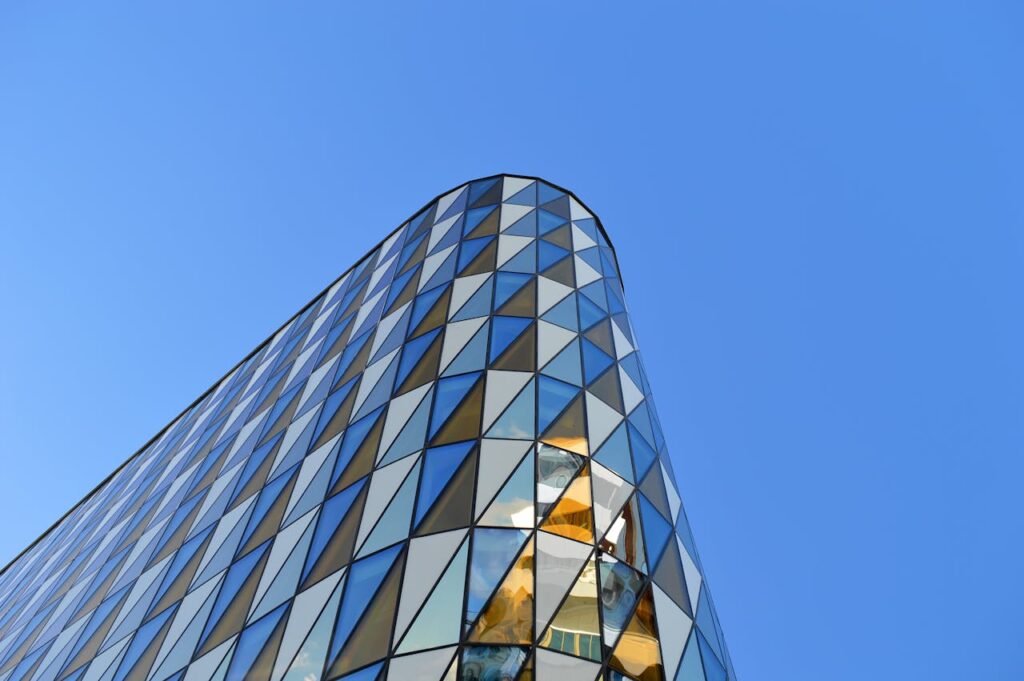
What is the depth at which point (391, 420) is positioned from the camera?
520 inches

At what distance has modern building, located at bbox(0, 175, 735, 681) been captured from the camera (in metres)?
9.45

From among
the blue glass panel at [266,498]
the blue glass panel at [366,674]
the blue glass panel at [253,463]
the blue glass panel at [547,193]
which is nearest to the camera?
the blue glass panel at [366,674]

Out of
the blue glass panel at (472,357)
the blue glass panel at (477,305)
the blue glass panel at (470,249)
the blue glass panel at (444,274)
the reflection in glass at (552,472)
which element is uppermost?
the blue glass panel at (470,249)

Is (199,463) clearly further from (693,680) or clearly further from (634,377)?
(693,680)

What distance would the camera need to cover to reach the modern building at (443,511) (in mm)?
9445

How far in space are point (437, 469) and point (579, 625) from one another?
3.19 m

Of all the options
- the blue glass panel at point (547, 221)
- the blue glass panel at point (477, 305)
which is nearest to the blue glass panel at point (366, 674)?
the blue glass panel at point (477, 305)

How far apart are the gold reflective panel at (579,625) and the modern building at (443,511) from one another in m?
0.03

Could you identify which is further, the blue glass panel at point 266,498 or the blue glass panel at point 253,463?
the blue glass panel at point 253,463

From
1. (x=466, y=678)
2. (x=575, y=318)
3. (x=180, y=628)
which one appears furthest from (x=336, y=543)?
(x=575, y=318)

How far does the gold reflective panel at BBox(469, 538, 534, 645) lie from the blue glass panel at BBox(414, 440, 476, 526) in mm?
1779

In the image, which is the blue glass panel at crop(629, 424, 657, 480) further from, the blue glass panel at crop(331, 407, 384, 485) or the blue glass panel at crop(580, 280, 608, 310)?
the blue glass panel at crop(331, 407, 384, 485)

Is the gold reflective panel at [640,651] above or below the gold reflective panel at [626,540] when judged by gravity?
below

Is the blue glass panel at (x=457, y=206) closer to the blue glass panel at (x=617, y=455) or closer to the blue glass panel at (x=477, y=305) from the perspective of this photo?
the blue glass panel at (x=477, y=305)
